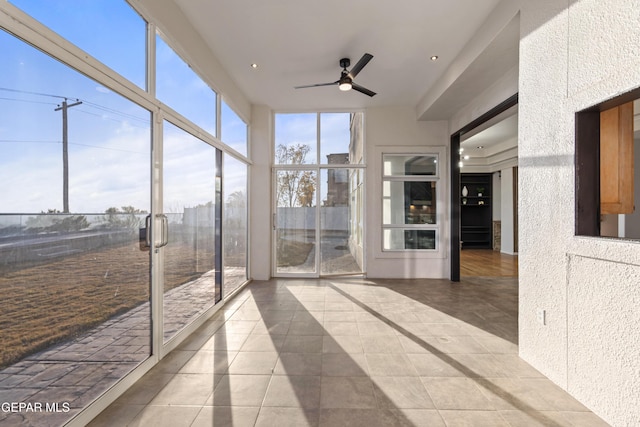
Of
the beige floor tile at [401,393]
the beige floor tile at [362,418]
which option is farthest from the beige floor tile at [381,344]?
the beige floor tile at [362,418]

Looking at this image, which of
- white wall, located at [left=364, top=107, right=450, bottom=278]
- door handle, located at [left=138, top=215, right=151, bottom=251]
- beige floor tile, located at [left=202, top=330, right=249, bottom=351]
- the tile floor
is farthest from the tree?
door handle, located at [left=138, top=215, right=151, bottom=251]

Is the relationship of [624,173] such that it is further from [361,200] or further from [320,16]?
[361,200]

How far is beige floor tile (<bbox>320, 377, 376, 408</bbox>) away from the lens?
5.95 ft

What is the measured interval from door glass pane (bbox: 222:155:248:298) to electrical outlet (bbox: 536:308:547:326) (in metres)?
3.49

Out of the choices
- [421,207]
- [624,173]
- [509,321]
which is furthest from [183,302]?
[421,207]

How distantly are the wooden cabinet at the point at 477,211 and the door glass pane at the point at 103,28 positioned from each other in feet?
31.7

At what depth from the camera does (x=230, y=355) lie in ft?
7.98

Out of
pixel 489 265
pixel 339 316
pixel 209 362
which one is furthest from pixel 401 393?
pixel 489 265

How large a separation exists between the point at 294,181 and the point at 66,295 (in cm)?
403

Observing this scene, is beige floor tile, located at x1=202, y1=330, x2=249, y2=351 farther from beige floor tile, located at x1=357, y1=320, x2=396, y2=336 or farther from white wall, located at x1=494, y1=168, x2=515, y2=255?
white wall, located at x1=494, y1=168, x2=515, y2=255

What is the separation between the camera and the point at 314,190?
210 inches

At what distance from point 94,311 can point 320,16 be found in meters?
3.15

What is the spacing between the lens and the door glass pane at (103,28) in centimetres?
152

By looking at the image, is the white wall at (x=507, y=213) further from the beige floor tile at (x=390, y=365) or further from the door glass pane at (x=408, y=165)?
the beige floor tile at (x=390, y=365)
